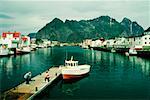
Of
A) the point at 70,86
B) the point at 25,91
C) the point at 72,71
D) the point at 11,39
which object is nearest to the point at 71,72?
the point at 72,71

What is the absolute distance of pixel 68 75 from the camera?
56.2 meters

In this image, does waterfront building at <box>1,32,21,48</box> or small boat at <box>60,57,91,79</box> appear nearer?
small boat at <box>60,57,91,79</box>

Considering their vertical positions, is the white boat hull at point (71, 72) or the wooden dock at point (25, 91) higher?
the white boat hull at point (71, 72)

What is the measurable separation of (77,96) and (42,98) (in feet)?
18.8

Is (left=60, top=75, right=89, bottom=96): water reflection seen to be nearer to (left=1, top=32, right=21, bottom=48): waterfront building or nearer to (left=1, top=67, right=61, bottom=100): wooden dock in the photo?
(left=1, top=67, right=61, bottom=100): wooden dock

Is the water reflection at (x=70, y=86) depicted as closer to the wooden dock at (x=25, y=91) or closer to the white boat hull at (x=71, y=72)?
the white boat hull at (x=71, y=72)

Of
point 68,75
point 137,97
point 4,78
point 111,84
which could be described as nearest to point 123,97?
point 137,97

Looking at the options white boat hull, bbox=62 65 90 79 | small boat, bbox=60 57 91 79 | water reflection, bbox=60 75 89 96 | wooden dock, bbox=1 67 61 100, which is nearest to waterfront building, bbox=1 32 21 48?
small boat, bbox=60 57 91 79

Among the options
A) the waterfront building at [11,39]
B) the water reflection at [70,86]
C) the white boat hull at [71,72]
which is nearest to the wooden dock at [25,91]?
the water reflection at [70,86]

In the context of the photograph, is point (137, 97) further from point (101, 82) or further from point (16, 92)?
point (16, 92)

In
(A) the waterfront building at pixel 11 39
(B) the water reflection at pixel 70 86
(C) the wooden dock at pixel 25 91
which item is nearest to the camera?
(C) the wooden dock at pixel 25 91

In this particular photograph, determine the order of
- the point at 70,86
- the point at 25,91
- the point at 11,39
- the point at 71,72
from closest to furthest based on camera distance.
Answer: the point at 25,91
the point at 70,86
the point at 71,72
the point at 11,39

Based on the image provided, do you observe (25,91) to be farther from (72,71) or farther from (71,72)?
(72,71)

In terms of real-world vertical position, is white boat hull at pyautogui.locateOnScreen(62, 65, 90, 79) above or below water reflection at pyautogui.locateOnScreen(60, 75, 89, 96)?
above
